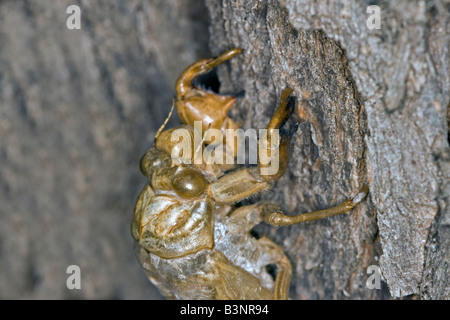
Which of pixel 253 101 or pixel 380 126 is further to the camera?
pixel 253 101

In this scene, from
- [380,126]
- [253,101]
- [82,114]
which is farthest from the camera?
[82,114]

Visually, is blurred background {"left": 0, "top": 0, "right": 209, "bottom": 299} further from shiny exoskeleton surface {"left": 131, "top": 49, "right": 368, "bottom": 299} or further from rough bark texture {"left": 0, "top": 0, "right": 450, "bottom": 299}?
shiny exoskeleton surface {"left": 131, "top": 49, "right": 368, "bottom": 299}

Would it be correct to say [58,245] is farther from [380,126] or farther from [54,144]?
[380,126]

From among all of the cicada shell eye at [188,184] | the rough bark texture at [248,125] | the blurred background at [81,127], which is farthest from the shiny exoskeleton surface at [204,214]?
the blurred background at [81,127]

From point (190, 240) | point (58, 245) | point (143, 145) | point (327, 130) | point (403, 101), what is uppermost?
point (403, 101)

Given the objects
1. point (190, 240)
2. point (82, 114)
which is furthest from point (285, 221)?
point (82, 114)

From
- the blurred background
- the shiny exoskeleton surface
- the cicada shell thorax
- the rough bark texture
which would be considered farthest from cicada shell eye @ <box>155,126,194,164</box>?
the blurred background
